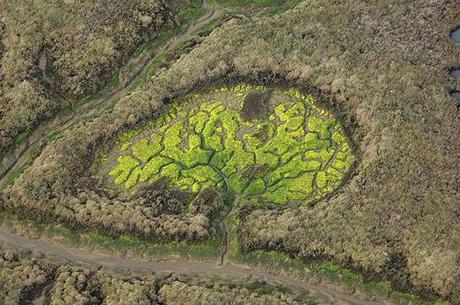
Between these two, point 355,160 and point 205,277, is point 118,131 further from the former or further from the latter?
point 355,160

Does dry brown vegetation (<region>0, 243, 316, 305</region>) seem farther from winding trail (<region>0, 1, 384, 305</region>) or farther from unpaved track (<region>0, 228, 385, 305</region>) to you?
winding trail (<region>0, 1, 384, 305</region>)

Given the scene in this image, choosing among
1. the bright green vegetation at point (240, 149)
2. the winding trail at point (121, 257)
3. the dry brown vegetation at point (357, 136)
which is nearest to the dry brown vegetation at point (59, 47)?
the winding trail at point (121, 257)

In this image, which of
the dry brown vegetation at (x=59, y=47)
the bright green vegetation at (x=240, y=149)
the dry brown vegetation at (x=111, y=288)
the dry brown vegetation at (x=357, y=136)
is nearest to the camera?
the dry brown vegetation at (x=111, y=288)

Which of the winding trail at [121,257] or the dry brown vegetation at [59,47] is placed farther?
the dry brown vegetation at [59,47]

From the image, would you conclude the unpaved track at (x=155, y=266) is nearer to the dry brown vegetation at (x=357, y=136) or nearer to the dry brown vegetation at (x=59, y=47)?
the dry brown vegetation at (x=357, y=136)

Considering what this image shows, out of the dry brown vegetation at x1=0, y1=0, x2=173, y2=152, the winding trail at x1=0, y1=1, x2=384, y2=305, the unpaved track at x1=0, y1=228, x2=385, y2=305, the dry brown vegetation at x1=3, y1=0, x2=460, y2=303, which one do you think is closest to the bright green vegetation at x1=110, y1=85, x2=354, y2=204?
the dry brown vegetation at x1=3, y1=0, x2=460, y2=303

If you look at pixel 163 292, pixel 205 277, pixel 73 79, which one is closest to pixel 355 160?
pixel 205 277

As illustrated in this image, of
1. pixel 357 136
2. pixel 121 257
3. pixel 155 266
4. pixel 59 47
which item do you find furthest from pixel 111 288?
pixel 59 47
